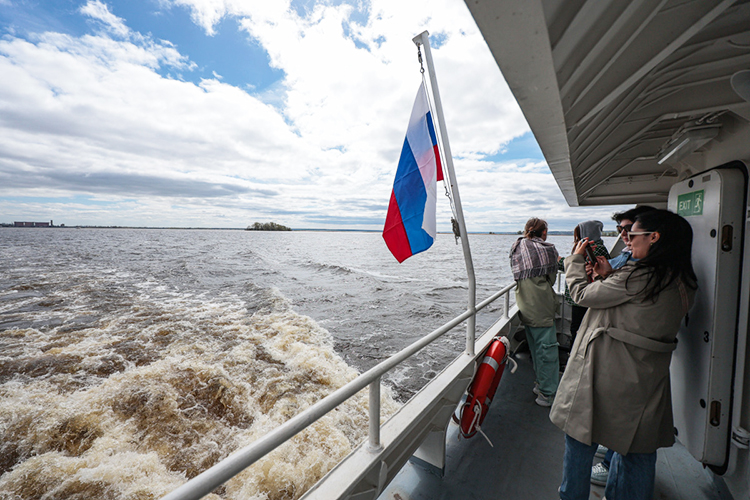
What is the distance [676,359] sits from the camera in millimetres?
1853

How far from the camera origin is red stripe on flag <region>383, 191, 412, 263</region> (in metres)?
2.29

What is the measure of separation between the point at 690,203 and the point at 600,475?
5.76ft

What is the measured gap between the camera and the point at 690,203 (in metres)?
1.74

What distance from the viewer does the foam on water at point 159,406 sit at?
2965 mm

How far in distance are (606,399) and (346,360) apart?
17.9 feet

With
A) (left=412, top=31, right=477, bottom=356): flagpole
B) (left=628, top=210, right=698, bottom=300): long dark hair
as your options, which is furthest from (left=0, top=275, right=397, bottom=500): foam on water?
(left=628, top=210, right=698, bottom=300): long dark hair

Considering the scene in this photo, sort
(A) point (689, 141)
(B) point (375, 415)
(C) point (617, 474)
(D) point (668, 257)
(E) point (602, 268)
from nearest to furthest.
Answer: (D) point (668, 257) < (B) point (375, 415) < (C) point (617, 474) < (E) point (602, 268) < (A) point (689, 141)

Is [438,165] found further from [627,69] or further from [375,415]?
[375,415]

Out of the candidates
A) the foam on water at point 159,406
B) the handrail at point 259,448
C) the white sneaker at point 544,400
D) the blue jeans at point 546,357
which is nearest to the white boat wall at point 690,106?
the blue jeans at point 546,357

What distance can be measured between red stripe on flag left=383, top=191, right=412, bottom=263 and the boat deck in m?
1.48

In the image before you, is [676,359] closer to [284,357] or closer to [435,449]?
[435,449]

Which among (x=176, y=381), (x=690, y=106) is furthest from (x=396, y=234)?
(x=176, y=381)

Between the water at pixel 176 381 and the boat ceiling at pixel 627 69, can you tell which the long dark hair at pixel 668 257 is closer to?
the boat ceiling at pixel 627 69

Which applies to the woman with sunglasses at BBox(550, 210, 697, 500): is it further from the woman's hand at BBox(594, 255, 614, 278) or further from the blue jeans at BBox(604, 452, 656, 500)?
the woman's hand at BBox(594, 255, 614, 278)
